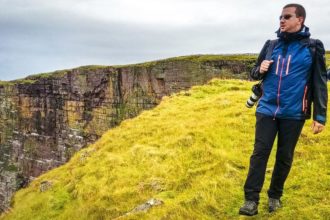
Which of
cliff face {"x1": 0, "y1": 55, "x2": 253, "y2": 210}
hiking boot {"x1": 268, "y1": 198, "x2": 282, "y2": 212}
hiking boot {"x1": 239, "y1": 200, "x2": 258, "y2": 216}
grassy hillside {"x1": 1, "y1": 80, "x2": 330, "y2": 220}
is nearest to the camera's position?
hiking boot {"x1": 239, "y1": 200, "x2": 258, "y2": 216}

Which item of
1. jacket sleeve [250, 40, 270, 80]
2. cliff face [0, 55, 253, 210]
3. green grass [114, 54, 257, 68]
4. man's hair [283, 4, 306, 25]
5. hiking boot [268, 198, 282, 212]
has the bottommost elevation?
cliff face [0, 55, 253, 210]

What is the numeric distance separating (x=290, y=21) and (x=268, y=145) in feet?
4.94

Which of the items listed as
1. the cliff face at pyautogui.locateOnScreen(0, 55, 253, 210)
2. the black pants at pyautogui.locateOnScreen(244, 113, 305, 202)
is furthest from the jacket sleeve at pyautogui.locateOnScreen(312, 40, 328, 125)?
the cliff face at pyautogui.locateOnScreen(0, 55, 253, 210)

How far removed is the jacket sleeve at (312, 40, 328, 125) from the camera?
18.0 feet

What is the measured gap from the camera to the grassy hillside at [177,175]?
6.87 meters

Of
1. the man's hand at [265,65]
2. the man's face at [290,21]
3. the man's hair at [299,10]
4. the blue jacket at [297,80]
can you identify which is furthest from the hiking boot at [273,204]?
the man's hair at [299,10]

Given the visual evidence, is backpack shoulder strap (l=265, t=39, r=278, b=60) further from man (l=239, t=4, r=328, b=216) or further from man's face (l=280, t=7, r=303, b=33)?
man's face (l=280, t=7, r=303, b=33)

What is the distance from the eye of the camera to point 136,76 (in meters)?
38.2

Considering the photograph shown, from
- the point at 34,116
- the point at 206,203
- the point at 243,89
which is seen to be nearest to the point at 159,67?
the point at 243,89

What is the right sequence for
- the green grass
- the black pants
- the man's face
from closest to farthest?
1. the man's face
2. the black pants
3. the green grass

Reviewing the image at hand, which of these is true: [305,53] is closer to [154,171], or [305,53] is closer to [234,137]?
[154,171]

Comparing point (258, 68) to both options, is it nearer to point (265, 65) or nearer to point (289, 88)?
point (265, 65)

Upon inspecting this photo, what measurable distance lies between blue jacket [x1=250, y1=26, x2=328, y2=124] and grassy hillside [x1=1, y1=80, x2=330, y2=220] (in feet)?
4.60

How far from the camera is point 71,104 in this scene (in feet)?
156
